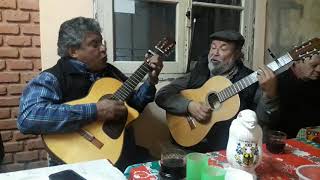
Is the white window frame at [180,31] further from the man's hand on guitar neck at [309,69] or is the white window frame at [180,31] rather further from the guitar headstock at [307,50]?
the guitar headstock at [307,50]

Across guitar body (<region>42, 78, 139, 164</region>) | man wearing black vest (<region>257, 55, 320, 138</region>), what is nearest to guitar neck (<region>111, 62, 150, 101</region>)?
guitar body (<region>42, 78, 139, 164</region>)

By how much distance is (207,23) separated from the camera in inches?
91.6

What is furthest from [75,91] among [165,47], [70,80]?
[165,47]

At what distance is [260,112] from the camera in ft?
5.52

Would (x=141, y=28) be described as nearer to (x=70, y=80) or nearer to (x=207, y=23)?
(x=207, y=23)

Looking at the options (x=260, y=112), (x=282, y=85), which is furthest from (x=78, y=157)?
(x=282, y=85)

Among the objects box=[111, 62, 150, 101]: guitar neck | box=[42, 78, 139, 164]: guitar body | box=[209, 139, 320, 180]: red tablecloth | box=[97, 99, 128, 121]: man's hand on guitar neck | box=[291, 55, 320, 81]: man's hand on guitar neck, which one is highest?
box=[291, 55, 320, 81]: man's hand on guitar neck

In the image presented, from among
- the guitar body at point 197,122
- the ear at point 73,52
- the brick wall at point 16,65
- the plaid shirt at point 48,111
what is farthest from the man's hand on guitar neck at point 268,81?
the brick wall at point 16,65

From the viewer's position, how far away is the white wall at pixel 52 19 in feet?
5.86

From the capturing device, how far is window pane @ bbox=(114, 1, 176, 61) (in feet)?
6.66

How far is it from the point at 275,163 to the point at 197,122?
2.33 ft

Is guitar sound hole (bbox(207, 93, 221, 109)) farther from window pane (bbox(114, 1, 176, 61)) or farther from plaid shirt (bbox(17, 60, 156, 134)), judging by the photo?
plaid shirt (bbox(17, 60, 156, 134))

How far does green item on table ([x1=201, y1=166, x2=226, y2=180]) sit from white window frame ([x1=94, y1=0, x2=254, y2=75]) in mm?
1211

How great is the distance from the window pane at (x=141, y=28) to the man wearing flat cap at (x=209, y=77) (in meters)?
0.29
